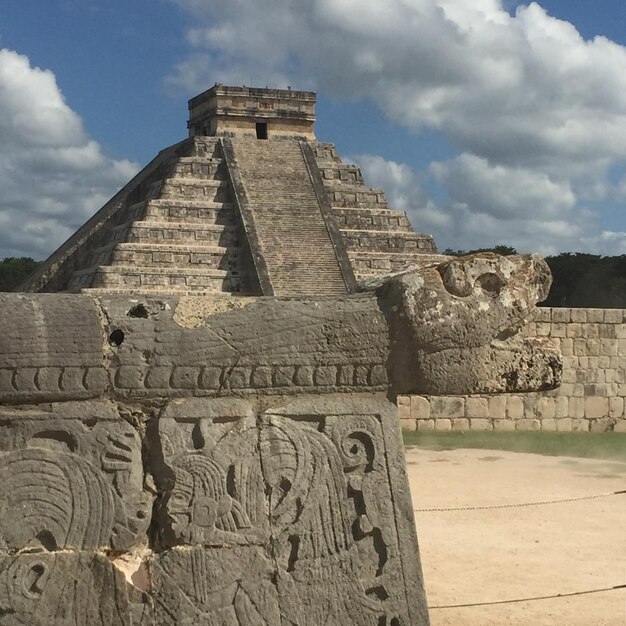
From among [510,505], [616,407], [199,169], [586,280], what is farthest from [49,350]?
[586,280]

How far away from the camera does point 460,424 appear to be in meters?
15.0

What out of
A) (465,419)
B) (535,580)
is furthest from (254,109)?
(535,580)

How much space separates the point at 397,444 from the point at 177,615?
3.14 ft

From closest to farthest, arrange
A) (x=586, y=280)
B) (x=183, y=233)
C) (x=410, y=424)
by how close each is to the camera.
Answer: (x=410, y=424), (x=183, y=233), (x=586, y=280)

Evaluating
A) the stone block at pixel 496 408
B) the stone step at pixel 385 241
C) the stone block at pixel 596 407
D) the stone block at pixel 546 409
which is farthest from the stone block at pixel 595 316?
the stone step at pixel 385 241

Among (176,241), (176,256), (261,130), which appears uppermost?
(261,130)

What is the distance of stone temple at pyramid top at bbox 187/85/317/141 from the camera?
89.9ft

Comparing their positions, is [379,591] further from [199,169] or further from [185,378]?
[199,169]

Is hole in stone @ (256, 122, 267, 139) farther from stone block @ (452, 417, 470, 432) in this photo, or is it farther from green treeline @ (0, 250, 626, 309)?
stone block @ (452, 417, 470, 432)

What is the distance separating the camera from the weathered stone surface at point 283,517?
3326 mm

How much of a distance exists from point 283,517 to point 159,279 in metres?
18.1

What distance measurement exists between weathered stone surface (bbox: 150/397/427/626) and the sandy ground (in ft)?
6.44

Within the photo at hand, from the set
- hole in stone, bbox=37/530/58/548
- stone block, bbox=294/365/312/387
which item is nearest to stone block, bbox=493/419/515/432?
stone block, bbox=294/365/312/387

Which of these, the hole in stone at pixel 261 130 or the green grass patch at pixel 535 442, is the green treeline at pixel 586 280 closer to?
the hole in stone at pixel 261 130
